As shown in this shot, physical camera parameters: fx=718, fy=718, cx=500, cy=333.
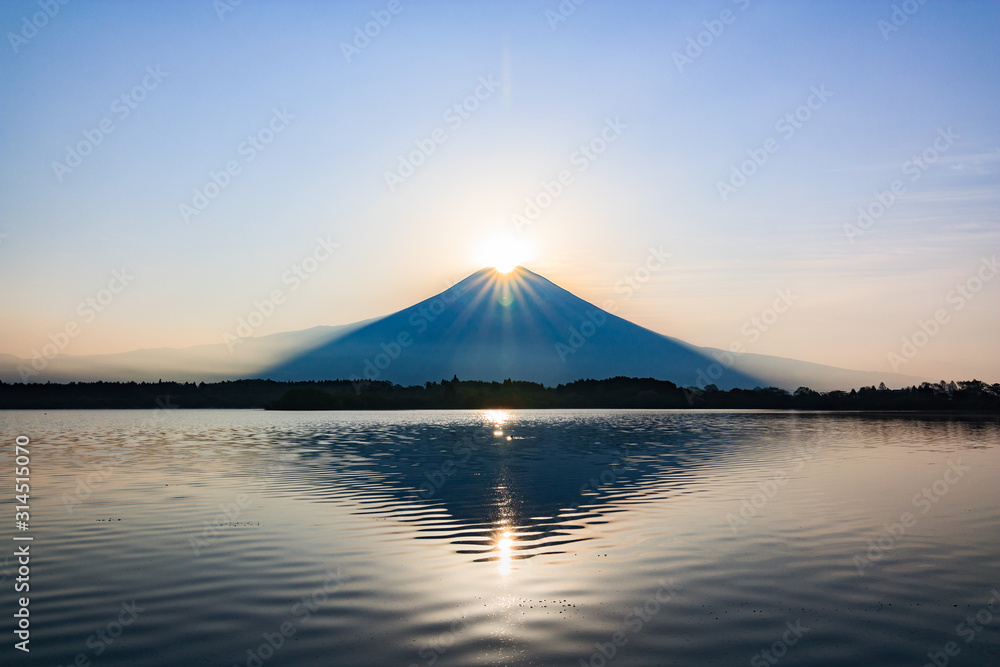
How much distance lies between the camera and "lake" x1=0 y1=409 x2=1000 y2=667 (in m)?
11.6

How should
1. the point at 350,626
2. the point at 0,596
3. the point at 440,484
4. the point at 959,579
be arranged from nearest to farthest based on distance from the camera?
1. the point at 350,626
2. the point at 0,596
3. the point at 959,579
4. the point at 440,484

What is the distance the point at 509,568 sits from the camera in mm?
16672

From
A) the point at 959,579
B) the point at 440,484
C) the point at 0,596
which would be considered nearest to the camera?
the point at 0,596

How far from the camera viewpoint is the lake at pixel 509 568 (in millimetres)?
11602

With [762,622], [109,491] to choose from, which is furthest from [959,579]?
[109,491]

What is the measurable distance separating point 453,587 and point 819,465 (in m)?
32.7

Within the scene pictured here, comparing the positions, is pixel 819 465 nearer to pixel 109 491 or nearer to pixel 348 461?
pixel 348 461

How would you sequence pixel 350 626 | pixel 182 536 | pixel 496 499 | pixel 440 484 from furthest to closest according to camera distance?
pixel 440 484 → pixel 496 499 → pixel 182 536 → pixel 350 626

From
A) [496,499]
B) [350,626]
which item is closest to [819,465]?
[496,499]

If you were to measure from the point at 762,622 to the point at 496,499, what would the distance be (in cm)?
1652

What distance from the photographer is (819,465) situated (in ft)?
135

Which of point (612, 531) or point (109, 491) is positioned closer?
point (612, 531)

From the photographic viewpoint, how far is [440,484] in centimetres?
3309

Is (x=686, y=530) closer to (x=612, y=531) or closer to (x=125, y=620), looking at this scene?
(x=612, y=531)
